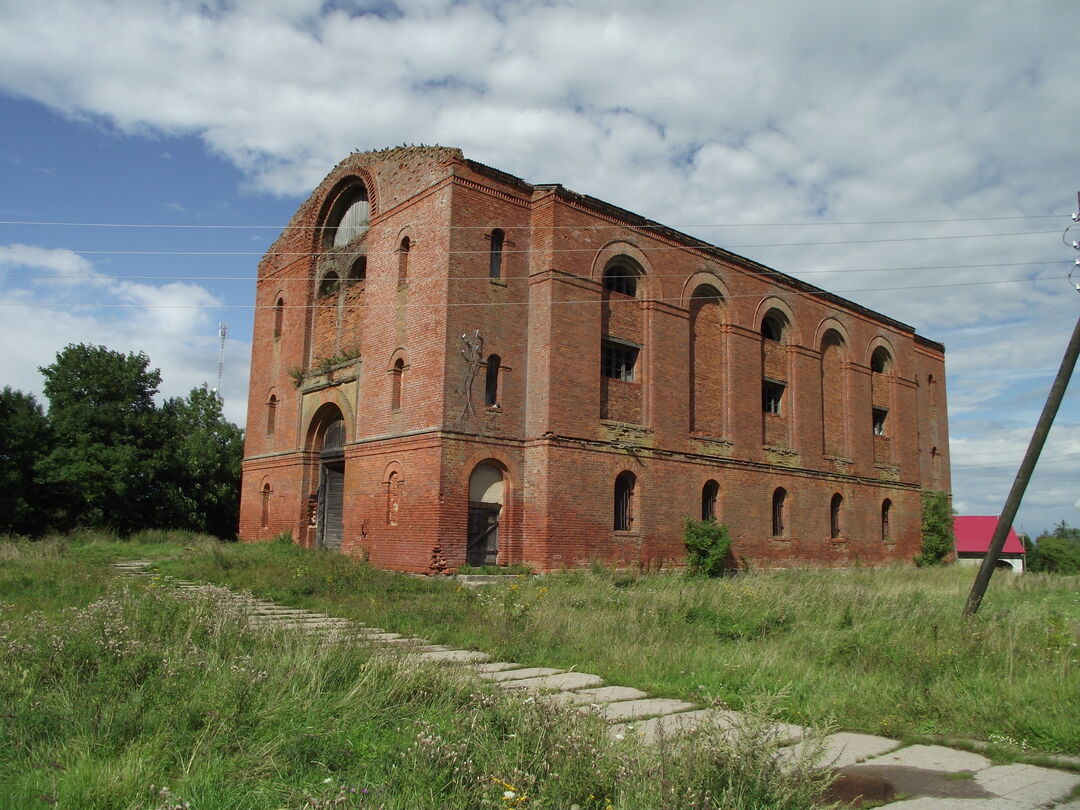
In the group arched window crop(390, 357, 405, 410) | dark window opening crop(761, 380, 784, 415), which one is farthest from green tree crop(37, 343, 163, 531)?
dark window opening crop(761, 380, 784, 415)

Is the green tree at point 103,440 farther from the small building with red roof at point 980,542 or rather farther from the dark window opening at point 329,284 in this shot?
the small building with red roof at point 980,542

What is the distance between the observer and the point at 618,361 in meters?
22.4

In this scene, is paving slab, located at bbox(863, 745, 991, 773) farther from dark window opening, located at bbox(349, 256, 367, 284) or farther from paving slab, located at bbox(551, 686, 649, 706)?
dark window opening, located at bbox(349, 256, 367, 284)

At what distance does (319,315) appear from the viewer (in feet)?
83.9

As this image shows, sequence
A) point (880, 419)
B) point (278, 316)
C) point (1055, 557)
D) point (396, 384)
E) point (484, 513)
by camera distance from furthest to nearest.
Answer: point (1055, 557)
point (880, 419)
point (278, 316)
point (396, 384)
point (484, 513)

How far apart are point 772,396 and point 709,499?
551 centimetres

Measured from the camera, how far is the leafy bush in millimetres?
21859

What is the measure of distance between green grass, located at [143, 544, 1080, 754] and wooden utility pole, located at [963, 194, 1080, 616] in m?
0.65

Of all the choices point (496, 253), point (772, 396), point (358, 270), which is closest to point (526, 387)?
point (496, 253)

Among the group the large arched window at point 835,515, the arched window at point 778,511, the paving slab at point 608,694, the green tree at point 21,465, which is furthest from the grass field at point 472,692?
the green tree at point 21,465

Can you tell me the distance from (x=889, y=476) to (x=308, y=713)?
3024 cm

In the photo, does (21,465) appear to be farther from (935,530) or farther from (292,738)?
(935,530)

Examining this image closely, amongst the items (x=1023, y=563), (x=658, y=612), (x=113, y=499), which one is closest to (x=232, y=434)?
(x=113, y=499)

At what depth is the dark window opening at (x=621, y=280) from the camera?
73.7 feet
